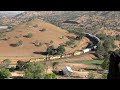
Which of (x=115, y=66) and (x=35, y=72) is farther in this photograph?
(x=35, y=72)

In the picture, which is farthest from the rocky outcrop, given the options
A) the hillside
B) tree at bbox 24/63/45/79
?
the hillside

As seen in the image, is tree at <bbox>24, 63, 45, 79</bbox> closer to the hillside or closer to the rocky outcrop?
the hillside

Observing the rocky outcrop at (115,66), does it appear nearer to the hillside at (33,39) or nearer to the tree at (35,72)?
the tree at (35,72)

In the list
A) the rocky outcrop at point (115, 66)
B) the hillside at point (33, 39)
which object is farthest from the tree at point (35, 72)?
the rocky outcrop at point (115, 66)

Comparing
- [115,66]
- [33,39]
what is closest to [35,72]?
[115,66]

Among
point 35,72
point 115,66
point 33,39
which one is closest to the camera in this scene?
point 115,66

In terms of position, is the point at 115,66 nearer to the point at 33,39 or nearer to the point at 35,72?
the point at 35,72
